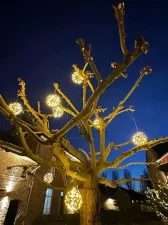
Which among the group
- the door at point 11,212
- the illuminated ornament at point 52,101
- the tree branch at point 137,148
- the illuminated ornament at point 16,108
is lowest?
the door at point 11,212

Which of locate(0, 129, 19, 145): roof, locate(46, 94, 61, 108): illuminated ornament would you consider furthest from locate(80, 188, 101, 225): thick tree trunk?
locate(0, 129, 19, 145): roof

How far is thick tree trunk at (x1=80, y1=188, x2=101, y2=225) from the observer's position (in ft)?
14.8

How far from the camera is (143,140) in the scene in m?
5.43

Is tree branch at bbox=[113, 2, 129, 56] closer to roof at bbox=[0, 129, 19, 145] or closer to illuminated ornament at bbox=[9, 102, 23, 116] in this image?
illuminated ornament at bbox=[9, 102, 23, 116]

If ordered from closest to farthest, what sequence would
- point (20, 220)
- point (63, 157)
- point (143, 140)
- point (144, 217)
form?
point (63, 157), point (143, 140), point (20, 220), point (144, 217)

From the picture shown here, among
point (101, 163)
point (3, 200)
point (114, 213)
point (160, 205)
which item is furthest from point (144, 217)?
point (101, 163)

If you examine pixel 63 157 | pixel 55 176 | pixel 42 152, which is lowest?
pixel 63 157

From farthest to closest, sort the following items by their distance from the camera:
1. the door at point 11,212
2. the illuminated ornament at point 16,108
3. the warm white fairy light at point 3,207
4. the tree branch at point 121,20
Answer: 1. the door at point 11,212
2. the warm white fairy light at point 3,207
3. the illuminated ornament at point 16,108
4. the tree branch at point 121,20

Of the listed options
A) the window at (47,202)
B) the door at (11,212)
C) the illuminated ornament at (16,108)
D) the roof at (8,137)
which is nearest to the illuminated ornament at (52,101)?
the illuminated ornament at (16,108)

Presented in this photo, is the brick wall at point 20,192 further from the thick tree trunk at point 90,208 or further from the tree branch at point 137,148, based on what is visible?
the tree branch at point 137,148

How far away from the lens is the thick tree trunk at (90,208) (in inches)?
177

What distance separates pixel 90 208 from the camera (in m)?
4.64

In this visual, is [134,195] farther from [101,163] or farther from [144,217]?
[101,163]

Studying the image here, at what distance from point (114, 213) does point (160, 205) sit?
13.3ft
